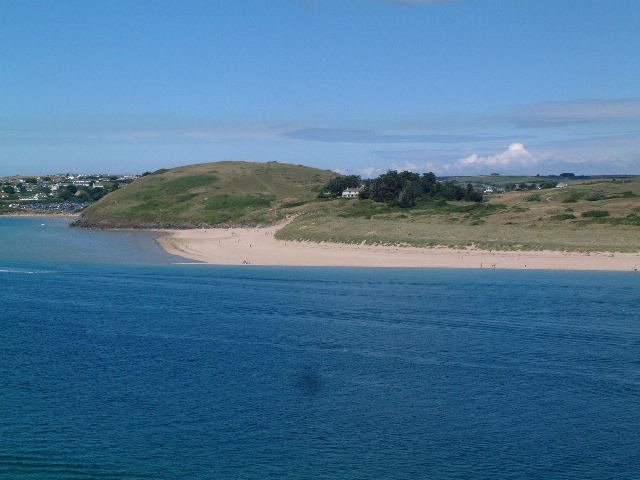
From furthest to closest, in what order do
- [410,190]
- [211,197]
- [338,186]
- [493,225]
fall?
[211,197]
[338,186]
[410,190]
[493,225]

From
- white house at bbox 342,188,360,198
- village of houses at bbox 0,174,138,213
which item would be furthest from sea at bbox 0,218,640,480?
village of houses at bbox 0,174,138,213

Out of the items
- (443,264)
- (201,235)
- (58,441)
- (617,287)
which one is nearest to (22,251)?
(201,235)

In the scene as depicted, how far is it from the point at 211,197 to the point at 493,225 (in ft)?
194

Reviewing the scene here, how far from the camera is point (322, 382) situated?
21469mm

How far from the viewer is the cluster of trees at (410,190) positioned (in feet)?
275

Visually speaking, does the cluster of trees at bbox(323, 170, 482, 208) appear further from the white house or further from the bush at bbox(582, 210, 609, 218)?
the bush at bbox(582, 210, 609, 218)

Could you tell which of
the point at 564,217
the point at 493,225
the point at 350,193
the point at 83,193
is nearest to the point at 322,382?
the point at 493,225

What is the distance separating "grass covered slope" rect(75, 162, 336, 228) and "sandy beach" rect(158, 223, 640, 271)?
2896 centimetres

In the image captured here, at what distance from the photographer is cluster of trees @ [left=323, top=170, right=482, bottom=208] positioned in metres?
83.7

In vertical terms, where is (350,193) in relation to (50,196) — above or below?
below

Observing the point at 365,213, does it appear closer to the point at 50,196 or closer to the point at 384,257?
the point at 384,257

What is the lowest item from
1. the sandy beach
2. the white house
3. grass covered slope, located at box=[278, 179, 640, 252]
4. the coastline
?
the sandy beach

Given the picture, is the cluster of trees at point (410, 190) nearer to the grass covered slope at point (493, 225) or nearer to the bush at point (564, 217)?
the grass covered slope at point (493, 225)

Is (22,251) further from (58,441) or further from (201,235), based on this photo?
(58,441)
